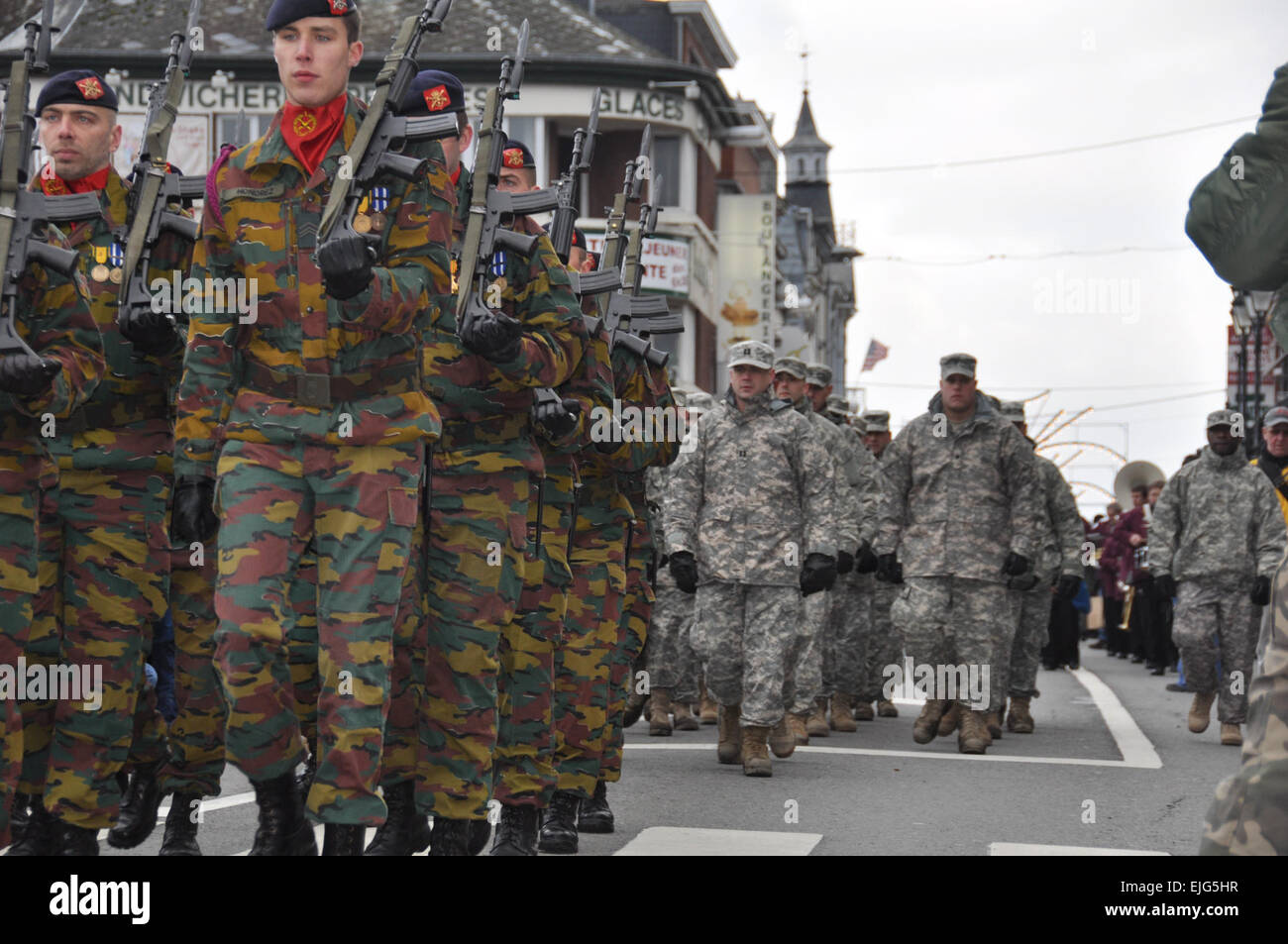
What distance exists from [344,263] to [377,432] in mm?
584

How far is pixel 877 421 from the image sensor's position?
684 inches

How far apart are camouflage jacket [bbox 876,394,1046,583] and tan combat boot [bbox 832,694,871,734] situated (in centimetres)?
152

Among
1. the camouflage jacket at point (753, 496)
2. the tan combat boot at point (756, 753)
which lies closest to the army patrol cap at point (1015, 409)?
the camouflage jacket at point (753, 496)

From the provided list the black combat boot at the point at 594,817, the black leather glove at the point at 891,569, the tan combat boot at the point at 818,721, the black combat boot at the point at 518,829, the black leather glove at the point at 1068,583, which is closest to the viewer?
the black combat boot at the point at 518,829

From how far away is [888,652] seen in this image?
1541 centimetres

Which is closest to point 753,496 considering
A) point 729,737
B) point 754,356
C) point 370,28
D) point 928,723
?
point 754,356

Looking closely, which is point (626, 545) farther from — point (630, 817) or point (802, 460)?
point (802, 460)

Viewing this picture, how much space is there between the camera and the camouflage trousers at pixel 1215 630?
13.6 m

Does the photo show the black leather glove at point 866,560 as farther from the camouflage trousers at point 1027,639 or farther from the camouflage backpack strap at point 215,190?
the camouflage backpack strap at point 215,190

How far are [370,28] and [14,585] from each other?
125 ft

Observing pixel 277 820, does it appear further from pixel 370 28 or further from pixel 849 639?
pixel 370 28

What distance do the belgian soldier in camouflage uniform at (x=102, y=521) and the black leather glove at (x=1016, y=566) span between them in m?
6.60

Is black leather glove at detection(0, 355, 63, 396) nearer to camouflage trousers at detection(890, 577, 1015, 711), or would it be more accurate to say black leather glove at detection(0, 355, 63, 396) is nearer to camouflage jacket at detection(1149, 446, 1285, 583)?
camouflage trousers at detection(890, 577, 1015, 711)
